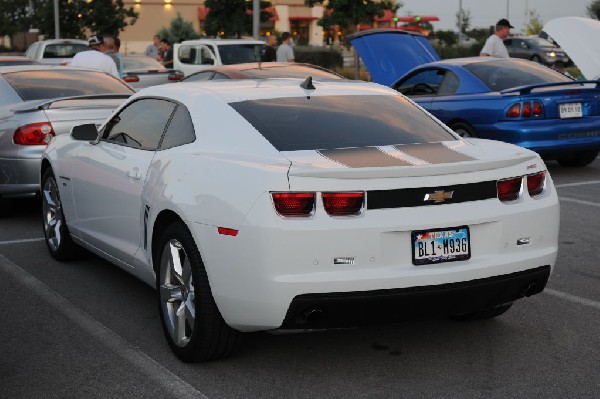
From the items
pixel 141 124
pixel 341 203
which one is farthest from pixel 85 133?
pixel 341 203

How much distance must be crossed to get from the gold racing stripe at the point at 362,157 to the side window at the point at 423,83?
326 inches

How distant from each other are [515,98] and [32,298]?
703cm

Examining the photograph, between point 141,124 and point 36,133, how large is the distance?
3.47 metres

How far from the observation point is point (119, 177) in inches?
241

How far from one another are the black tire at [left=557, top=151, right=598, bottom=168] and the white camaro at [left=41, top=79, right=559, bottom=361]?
7755mm

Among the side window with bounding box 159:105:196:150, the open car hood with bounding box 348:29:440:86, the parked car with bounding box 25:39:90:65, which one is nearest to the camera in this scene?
the side window with bounding box 159:105:196:150

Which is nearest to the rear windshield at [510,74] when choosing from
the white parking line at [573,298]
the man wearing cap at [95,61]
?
the man wearing cap at [95,61]

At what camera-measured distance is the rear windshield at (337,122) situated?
17.4 ft

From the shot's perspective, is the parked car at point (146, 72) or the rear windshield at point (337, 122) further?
the parked car at point (146, 72)

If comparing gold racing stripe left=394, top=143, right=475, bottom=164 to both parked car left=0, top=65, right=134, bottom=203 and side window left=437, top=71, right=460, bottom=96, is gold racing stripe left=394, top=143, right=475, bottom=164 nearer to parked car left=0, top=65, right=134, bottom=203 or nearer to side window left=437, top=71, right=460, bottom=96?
parked car left=0, top=65, right=134, bottom=203

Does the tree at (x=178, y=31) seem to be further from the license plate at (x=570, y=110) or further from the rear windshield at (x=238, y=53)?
the license plate at (x=570, y=110)

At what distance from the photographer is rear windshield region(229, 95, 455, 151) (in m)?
5.29

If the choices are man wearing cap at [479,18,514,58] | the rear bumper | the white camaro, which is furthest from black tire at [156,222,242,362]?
man wearing cap at [479,18,514,58]

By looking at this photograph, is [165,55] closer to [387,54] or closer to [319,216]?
[387,54]
